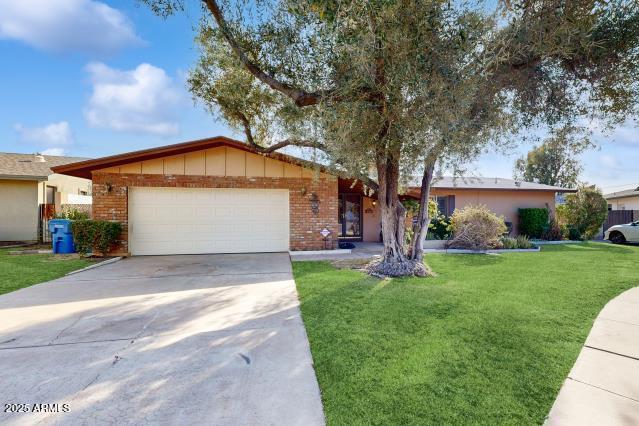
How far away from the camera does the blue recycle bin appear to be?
10.3m

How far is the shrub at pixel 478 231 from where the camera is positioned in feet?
37.9

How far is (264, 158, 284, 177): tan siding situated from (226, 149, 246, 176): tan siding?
2.51 feet

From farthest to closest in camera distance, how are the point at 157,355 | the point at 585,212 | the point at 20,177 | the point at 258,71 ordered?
the point at 585,212
the point at 20,177
the point at 258,71
the point at 157,355

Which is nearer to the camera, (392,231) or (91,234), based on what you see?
(392,231)

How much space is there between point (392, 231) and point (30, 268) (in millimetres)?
9137

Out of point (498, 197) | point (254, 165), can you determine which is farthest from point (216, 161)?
point (498, 197)

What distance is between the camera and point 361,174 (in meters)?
7.66

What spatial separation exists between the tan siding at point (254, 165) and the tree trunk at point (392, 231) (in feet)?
15.3

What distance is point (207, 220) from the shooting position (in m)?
10.8

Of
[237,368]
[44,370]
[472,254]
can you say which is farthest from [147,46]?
[472,254]

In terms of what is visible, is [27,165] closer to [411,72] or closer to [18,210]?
[18,210]

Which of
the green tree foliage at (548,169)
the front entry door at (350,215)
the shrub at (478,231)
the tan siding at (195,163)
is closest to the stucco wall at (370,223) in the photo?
the front entry door at (350,215)

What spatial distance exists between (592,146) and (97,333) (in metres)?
10.9

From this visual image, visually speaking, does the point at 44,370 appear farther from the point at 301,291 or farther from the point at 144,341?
the point at 301,291
